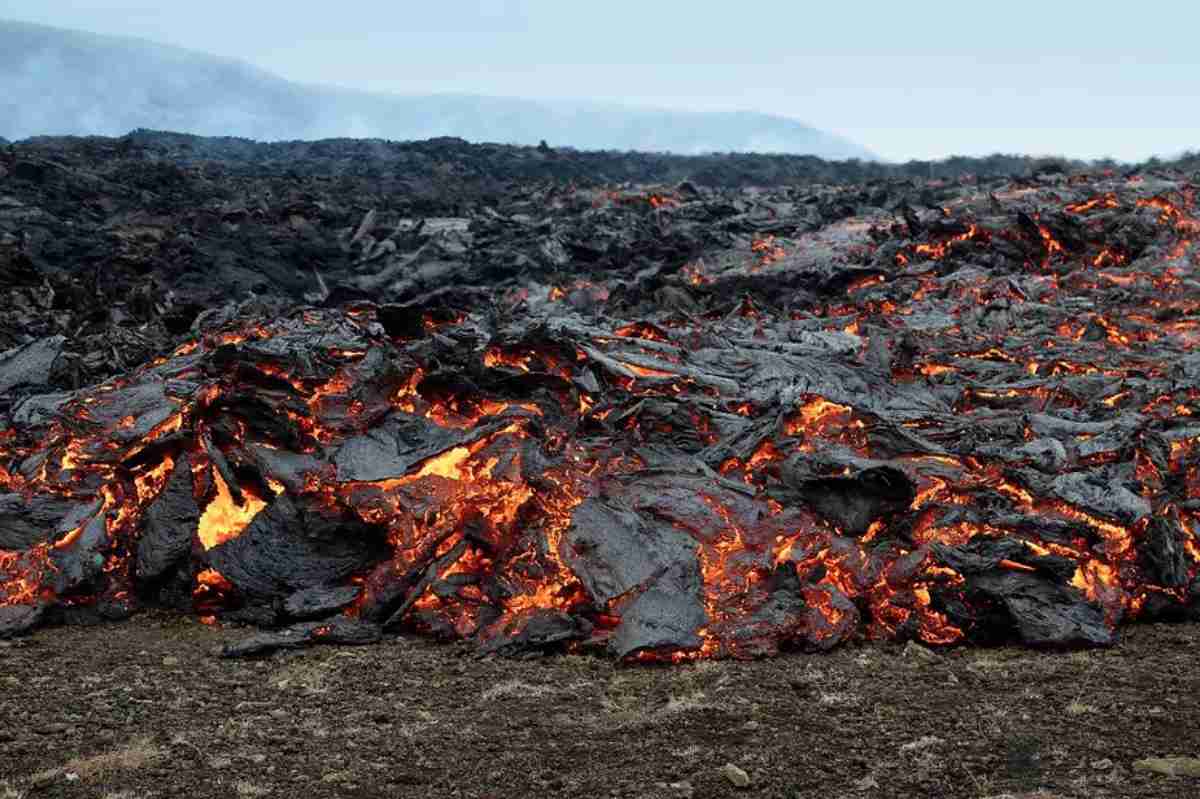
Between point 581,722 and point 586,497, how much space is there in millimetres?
2206

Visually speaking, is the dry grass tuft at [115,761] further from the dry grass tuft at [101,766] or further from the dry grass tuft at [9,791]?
the dry grass tuft at [9,791]

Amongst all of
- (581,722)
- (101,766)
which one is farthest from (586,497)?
(101,766)

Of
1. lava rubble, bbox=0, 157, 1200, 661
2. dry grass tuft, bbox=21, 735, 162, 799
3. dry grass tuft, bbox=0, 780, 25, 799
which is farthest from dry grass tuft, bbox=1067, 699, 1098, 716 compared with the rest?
dry grass tuft, bbox=0, 780, 25, 799

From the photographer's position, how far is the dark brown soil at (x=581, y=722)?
4.48m

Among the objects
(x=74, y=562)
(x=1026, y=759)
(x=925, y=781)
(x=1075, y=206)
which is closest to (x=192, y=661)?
(x=74, y=562)

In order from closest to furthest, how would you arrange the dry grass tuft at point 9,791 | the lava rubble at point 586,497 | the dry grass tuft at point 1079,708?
the dry grass tuft at point 9,791 → the dry grass tuft at point 1079,708 → the lava rubble at point 586,497

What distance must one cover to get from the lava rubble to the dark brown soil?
1.03ft

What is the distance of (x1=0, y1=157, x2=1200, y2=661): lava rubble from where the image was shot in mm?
6394

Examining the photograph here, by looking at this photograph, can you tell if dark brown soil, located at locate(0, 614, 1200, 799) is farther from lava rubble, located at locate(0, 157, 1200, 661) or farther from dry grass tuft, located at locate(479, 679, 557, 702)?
lava rubble, located at locate(0, 157, 1200, 661)

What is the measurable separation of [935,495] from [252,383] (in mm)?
5719

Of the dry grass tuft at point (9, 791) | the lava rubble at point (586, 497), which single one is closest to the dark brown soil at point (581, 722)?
the dry grass tuft at point (9, 791)

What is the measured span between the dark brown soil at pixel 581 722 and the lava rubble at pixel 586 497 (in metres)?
0.31

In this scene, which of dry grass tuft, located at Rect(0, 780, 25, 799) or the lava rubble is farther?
the lava rubble

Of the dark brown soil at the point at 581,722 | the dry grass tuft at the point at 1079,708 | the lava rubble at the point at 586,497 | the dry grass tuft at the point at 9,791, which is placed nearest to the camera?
the dry grass tuft at the point at 9,791
